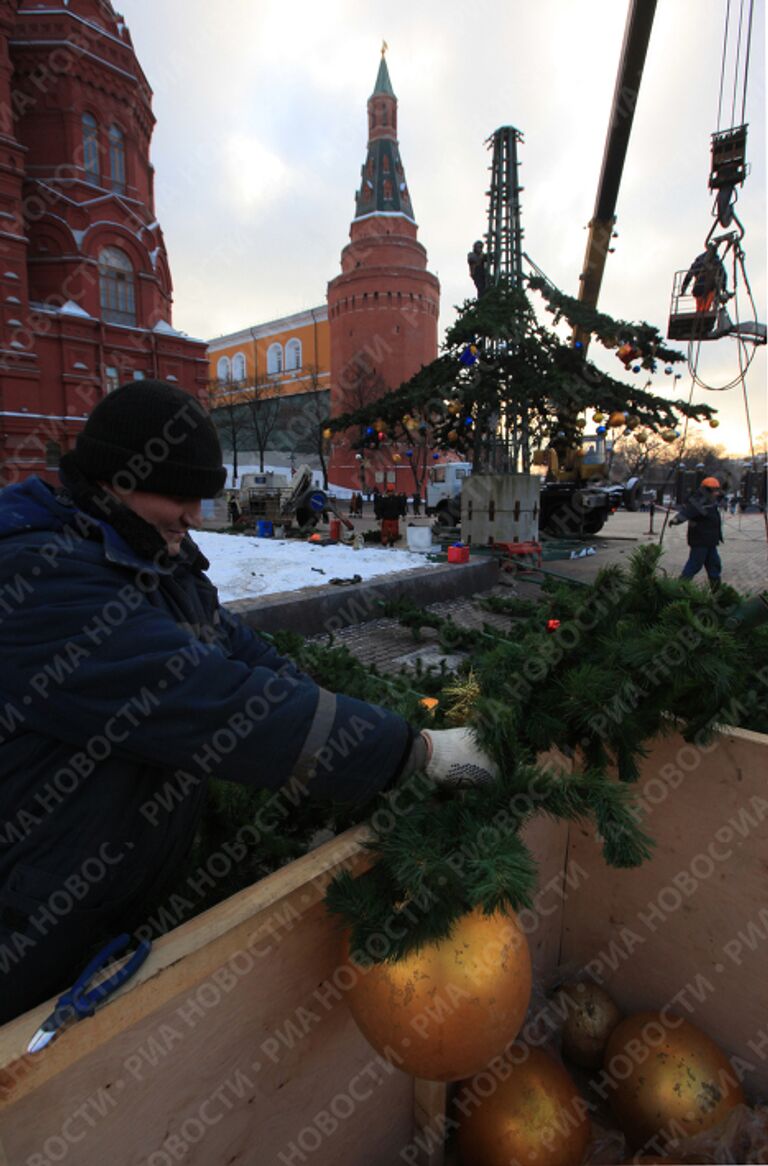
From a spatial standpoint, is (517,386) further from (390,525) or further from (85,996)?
(85,996)

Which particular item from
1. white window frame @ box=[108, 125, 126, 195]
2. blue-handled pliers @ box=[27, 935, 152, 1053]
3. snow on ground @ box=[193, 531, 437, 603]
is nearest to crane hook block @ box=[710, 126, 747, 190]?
snow on ground @ box=[193, 531, 437, 603]

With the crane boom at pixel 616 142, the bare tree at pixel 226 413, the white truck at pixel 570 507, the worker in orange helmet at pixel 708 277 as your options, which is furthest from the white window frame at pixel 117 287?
the worker in orange helmet at pixel 708 277

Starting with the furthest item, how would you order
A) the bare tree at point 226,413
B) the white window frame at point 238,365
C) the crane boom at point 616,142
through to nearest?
the white window frame at point 238,365
the bare tree at point 226,413
the crane boom at point 616,142

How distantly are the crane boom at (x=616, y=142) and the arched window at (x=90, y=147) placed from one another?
23.9 meters

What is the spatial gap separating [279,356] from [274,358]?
0.73m

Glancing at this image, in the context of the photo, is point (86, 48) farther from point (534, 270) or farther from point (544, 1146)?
point (544, 1146)

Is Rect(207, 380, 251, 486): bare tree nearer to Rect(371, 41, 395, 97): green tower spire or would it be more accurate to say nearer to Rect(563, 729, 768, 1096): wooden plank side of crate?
Rect(371, 41, 395, 97): green tower spire

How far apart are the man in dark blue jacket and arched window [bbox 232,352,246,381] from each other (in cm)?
8211

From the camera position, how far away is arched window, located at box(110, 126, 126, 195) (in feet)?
94.1

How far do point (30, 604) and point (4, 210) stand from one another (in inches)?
1219

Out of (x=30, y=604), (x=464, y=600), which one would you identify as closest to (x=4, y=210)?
(x=464, y=600)

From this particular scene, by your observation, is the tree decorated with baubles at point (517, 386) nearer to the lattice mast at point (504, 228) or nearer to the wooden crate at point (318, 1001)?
the lattice mast at point (504, 228)

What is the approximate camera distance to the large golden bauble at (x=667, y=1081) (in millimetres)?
1829

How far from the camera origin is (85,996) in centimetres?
102
